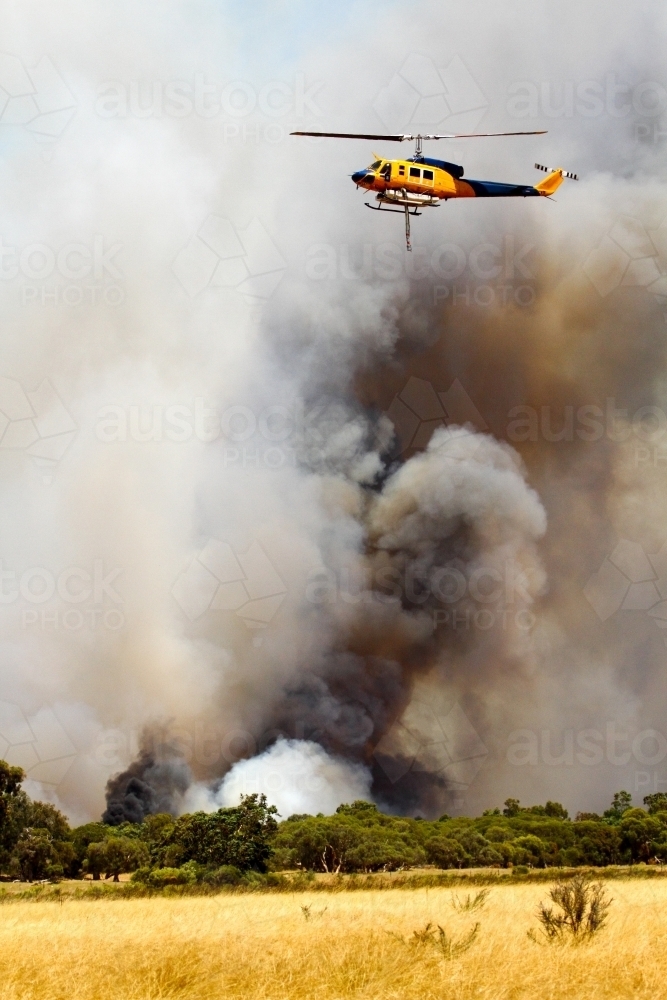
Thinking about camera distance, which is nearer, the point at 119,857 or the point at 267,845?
the point at 267,845

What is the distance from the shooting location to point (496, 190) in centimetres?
7156

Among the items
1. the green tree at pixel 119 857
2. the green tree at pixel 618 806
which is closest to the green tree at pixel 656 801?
the green tree at pixel 618 806

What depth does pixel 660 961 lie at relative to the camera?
757 inches

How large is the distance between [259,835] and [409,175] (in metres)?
38.5

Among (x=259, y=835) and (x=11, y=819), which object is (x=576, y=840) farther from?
(x=11, y=819)

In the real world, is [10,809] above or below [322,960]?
above

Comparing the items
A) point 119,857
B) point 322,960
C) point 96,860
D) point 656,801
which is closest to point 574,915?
point 322,960

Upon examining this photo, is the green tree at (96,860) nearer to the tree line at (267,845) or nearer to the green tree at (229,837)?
the tree line at (267,845)

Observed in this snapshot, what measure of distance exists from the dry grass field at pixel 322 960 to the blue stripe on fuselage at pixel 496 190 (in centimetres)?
5179

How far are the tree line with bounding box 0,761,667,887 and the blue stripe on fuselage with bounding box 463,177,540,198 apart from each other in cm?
4042

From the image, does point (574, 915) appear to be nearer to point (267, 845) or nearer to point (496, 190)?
point (267, 845)

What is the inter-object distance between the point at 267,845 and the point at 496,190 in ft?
145

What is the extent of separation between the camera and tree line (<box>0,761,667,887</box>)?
58.7 meters

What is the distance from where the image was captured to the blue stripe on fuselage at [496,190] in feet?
226
